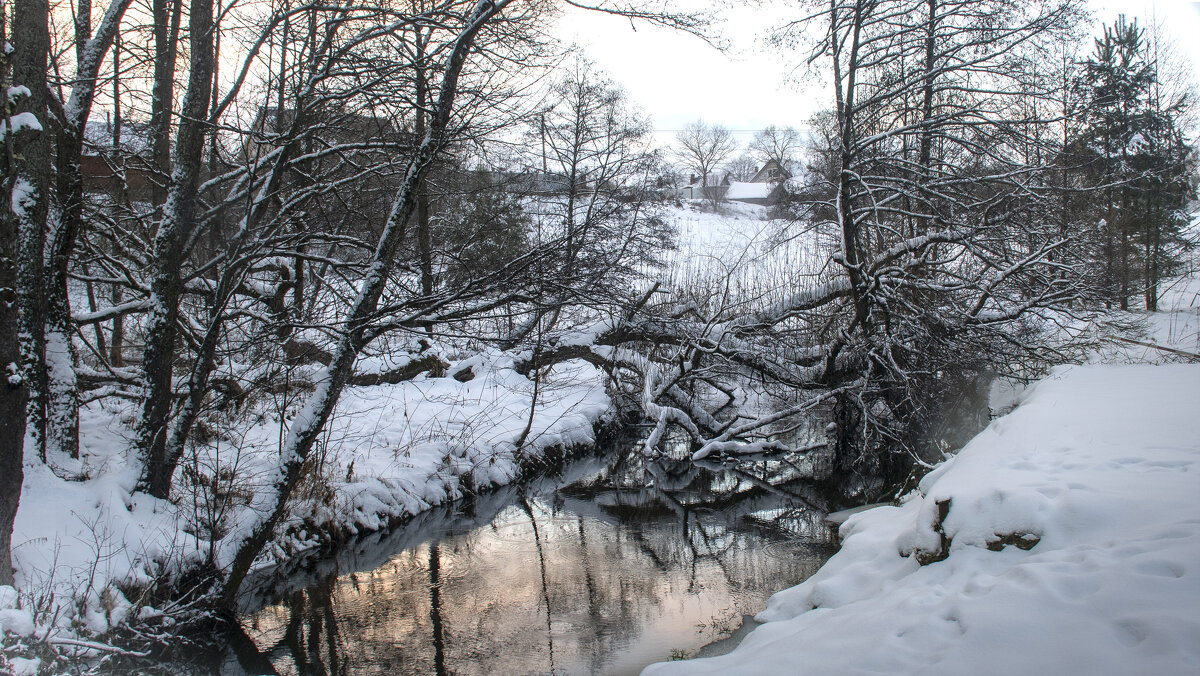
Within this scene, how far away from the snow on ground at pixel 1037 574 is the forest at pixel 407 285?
348 cm

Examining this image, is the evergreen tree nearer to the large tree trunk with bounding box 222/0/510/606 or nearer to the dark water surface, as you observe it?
the dark water surface

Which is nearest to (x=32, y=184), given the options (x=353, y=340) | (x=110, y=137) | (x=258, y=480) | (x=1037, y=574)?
(x=353, y=340)

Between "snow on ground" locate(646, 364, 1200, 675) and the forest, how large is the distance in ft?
11.4

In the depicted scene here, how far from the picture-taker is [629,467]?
11.7m

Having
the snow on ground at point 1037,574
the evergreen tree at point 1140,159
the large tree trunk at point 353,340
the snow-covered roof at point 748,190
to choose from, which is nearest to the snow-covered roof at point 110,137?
the large tree trunk at point 353,340

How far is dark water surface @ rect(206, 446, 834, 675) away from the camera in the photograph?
568 centimetres

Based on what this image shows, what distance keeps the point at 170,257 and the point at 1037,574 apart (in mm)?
7026

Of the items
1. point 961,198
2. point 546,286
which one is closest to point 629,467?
point 546,286

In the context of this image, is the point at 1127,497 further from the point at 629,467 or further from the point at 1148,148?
the point at 1148,148

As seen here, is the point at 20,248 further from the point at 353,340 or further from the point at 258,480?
the point at 258,480

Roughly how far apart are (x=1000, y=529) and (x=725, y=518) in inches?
203

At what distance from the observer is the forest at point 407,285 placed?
5.71m

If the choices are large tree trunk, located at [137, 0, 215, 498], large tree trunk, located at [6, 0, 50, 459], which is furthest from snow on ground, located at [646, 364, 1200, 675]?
large tree trunk, located at [6, 0, 50, 459]

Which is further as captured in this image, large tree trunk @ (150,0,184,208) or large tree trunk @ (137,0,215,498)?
large tree trunk @ (150,0,184,208)
